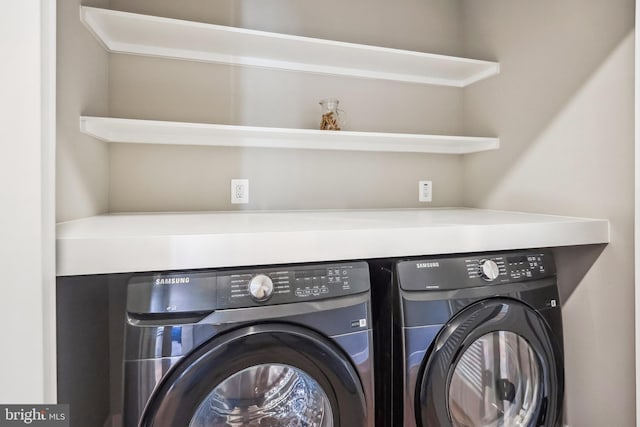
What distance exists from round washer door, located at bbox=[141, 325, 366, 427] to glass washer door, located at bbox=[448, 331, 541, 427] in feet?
1.36

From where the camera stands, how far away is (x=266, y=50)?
164cm

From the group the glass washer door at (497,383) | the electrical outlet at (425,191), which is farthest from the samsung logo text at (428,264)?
the electrical outlet at (425,191)

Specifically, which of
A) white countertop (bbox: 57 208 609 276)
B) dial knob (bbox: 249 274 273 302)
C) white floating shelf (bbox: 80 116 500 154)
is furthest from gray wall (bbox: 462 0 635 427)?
dial knob (bbox: 249 274 273 302)

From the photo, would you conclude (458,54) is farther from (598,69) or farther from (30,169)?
(30,169)

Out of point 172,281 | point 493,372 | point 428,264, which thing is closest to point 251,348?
point 172,281

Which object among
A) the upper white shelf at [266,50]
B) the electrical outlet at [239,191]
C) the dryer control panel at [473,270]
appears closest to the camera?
the dryer control panel at [473,270]

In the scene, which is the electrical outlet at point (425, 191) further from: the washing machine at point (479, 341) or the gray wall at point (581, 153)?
the washing machine at point (479, 341)

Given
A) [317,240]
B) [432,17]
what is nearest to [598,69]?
[432,17]

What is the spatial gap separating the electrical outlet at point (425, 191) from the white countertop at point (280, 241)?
0.77 metres

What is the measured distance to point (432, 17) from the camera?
2039mm

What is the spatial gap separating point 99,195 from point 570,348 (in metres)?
1.95

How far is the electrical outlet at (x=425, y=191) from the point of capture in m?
2.05

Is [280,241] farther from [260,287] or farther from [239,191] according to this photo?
[239,191]

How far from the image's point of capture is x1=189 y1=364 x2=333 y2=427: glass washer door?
3.29 ft
